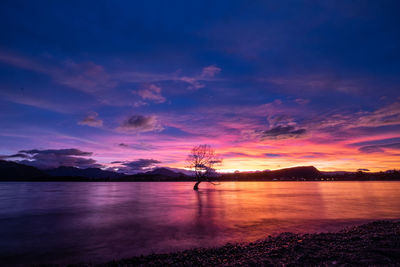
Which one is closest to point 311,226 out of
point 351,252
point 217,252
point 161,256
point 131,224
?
point 351,252

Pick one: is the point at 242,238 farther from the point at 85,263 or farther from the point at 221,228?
the point at 85,263

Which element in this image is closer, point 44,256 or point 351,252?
point 351,252

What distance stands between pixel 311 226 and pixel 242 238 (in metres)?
7.13

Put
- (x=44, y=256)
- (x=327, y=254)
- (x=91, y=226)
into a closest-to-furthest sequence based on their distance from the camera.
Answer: (x=327, y=254) → (x=44, y=256) → (x=91, y=226)

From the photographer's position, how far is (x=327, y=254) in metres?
8.78

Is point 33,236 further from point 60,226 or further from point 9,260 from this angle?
point 9,260

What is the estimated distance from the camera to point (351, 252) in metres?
9.01

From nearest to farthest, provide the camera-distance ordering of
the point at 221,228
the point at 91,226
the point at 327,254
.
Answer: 1. the point at 327,254
2. the point at 221,228
3. the point at 91,226

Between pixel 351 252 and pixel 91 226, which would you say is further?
pixel 91 226

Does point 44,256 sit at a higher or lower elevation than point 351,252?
lower

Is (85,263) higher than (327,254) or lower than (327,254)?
lower

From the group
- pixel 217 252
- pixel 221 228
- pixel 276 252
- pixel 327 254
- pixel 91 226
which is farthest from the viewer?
pixel 91 226

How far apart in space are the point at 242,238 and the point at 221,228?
310cm

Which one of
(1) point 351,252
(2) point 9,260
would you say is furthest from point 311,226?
(2) point 9,260
